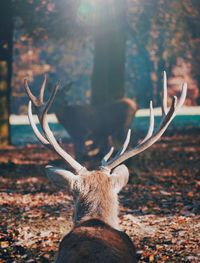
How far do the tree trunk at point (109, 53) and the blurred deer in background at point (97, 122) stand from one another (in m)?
0.77

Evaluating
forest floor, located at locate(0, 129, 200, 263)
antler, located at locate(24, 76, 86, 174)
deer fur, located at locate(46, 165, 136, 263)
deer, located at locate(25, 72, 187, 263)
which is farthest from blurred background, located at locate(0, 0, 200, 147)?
deer fur, located at locate(46, 165, 136, 263)

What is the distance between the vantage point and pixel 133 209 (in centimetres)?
770

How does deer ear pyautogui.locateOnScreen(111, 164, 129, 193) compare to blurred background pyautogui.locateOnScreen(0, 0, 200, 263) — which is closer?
deer ear pyautogui.locateOnScreen(111, 164, 129, 193)

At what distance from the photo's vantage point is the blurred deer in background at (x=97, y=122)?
12.9 meters

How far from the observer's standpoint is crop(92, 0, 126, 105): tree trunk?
1357cm

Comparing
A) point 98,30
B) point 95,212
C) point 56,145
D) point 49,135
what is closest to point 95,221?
point 95,212

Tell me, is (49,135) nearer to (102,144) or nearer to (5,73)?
(102,144)

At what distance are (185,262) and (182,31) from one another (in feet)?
50.8

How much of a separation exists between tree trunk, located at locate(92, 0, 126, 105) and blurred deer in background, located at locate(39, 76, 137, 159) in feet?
2.52

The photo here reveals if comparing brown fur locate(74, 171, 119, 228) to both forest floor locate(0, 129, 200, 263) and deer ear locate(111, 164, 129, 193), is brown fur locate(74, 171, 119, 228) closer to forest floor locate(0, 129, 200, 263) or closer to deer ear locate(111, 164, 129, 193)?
deer ear locate(111, 164, 129, 193)

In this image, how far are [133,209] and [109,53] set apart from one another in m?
7.39

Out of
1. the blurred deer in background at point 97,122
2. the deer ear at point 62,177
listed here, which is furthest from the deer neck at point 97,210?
the blurred deer in background at point 97,122

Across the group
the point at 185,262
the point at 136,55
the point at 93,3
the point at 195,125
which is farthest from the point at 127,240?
the point at 136,55

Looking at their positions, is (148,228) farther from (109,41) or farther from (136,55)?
(136,55)
